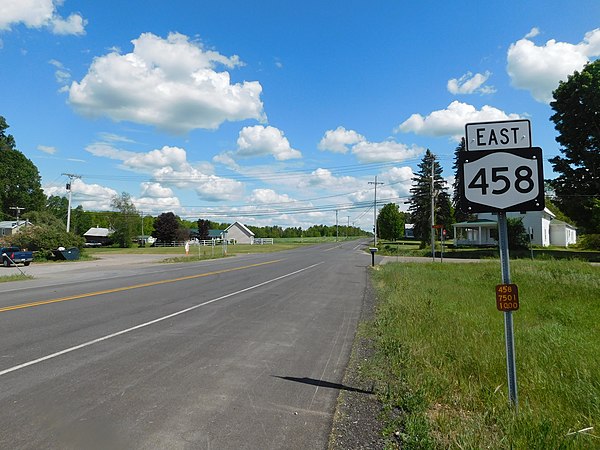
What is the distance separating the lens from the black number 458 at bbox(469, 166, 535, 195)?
3996 mm

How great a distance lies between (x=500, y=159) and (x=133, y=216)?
101069mm

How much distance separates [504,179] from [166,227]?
10473cm

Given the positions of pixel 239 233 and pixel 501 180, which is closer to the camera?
pixel 501 180

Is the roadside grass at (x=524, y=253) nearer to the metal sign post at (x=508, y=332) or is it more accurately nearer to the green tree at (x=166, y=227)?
the metal sign post at (x=508, y=332)

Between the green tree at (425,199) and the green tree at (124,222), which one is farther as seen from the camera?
the green tree at (124,222)

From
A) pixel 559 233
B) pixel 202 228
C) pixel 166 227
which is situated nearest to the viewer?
pixel 559 233

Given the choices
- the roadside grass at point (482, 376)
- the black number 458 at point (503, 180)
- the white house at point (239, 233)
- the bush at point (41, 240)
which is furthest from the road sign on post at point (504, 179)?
the white house at point (239, 233)

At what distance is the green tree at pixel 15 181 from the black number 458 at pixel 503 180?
3329 inches

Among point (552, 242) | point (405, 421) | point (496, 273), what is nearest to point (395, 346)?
point (405, 421)

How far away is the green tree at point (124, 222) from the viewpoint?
308 ft

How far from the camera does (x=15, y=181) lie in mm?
73375

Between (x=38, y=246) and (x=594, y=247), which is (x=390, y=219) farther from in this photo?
(x=38, y=246)

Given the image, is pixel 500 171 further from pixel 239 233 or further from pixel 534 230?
pixel 239 233

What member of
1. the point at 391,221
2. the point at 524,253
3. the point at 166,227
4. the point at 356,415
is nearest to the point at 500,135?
the point at 356,415
